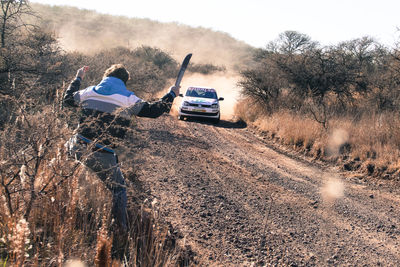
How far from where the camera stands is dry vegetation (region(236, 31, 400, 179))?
9.45m

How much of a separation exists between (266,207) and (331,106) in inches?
370

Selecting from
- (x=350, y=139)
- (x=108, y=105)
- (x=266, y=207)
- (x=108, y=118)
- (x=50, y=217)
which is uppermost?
(x=108, y=105)

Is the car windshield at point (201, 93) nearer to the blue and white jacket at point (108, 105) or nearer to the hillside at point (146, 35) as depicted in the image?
the blue and white jacket at point (108, 105)

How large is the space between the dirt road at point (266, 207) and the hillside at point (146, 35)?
129 feet

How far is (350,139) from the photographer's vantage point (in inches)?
395

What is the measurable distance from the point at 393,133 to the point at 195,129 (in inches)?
266

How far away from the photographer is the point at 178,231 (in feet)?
15.2

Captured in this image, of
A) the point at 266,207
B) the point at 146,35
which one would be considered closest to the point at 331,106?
the point at 266,207

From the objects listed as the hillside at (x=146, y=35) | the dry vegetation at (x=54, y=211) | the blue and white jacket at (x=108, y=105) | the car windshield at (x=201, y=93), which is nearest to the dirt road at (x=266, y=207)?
the dry vegetation at (x=54, y=211)

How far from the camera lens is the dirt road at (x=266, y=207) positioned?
4418 millimetres

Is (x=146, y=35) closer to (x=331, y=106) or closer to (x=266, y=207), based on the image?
(x=331, y=106)

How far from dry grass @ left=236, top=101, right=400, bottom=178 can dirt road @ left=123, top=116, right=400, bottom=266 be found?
2.13 ft

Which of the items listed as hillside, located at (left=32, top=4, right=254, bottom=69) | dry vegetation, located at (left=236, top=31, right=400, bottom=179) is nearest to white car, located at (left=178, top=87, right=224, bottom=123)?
dry vegetation, located at (left=236, top=31, right=400, bottom=179)

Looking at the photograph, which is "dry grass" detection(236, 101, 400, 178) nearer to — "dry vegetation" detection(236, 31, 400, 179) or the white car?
"dry vegetation" detection(236, 31, 400, 179)
